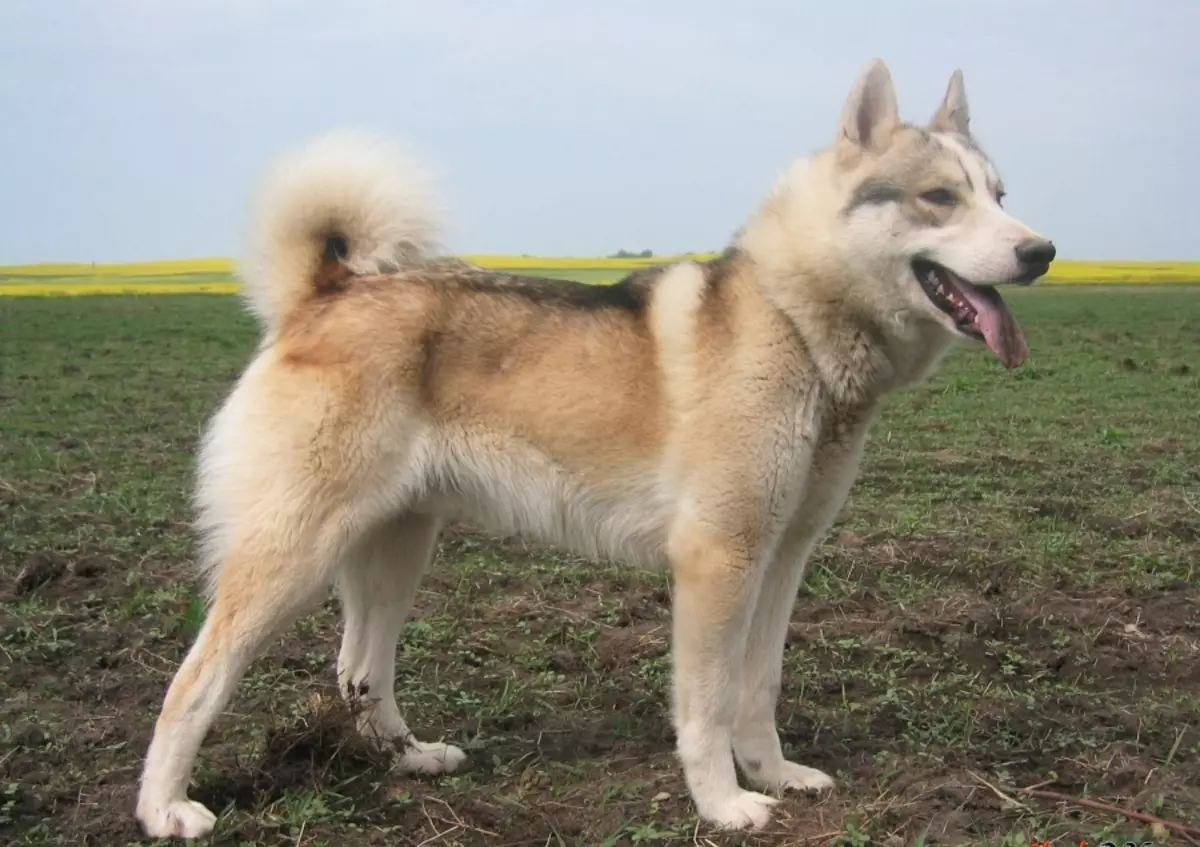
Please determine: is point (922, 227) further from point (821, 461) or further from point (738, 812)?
point (738, 812)

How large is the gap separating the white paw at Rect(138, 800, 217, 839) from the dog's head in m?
2.65

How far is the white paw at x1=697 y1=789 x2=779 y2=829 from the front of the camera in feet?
11.7

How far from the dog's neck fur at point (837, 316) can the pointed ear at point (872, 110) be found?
0.15m

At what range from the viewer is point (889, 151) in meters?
3.73

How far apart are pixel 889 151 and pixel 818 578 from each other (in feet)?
9.34

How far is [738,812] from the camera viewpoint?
142 inches

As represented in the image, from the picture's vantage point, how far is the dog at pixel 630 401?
11.7 feet

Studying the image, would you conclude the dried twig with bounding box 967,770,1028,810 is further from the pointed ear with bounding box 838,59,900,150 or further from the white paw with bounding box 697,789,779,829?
the pointed ear with bounding box 838,59,900,150

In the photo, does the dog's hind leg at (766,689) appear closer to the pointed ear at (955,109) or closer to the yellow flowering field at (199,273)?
the pointed ear at (955,109)

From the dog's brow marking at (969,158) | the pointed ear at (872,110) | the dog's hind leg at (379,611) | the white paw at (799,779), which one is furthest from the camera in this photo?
the dog's hind leg at (379,611)

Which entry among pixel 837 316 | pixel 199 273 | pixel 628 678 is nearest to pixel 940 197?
pixel 837 316

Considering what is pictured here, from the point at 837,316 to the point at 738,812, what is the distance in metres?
1.65

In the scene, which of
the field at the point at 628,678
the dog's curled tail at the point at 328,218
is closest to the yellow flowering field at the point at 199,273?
the field at the point at 628,678

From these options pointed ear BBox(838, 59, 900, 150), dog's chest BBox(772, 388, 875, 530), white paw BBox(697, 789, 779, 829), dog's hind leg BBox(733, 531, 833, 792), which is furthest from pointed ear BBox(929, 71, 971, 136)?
white paw BBox(697, 789, 779, 829)
